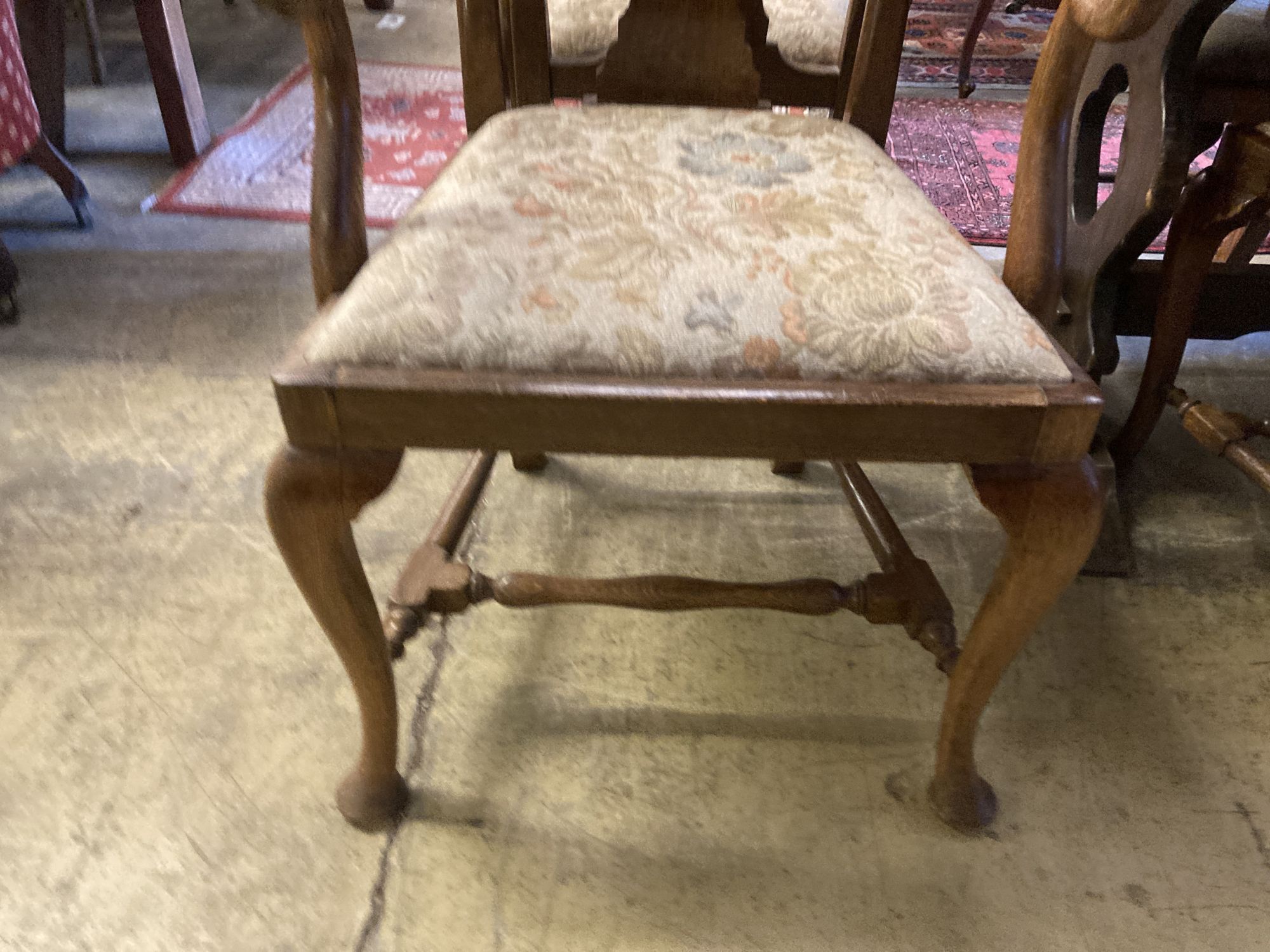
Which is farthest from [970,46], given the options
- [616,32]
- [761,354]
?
[761,354]

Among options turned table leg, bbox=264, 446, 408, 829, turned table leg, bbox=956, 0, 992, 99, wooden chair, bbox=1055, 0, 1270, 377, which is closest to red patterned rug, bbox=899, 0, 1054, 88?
turned table leg, bbox=956, 0, 992, 99

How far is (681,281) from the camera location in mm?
614

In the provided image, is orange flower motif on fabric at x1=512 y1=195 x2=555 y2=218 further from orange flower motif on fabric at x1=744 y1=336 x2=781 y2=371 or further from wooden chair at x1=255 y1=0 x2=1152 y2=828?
orange flower motif on fabric at x1=744 y1=336 x2=781 y2=371

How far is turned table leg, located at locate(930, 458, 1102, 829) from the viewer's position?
0.60 m

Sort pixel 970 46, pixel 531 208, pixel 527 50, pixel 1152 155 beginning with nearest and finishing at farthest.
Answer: pixel 531 208 → pixel 527 50 → pixel 1152 155 → pixel 970 46

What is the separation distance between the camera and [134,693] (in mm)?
936

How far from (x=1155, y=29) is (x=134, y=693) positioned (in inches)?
54.1

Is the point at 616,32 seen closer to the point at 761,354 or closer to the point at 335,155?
the point at 335,155

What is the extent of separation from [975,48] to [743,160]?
251cm

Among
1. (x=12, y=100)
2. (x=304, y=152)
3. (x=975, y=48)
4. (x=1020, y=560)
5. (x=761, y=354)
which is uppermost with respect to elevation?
(x=761, y=354)

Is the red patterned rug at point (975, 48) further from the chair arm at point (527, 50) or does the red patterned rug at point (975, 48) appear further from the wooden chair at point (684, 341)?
the wooden chair at point (684, 341)

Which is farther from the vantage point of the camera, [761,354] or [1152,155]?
[1152,155]

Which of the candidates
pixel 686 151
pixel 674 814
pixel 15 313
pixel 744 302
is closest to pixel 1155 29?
pixel 686 151

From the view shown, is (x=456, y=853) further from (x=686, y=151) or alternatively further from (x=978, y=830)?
(x=686, y=151)
